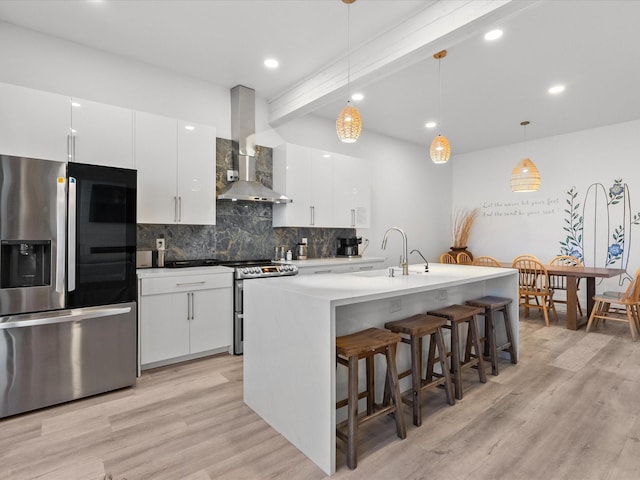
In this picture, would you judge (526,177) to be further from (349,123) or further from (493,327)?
(349,123)

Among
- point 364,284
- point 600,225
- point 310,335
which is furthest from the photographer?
point 600,225

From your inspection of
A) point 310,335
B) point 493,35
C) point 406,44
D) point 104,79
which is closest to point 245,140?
point 104,79

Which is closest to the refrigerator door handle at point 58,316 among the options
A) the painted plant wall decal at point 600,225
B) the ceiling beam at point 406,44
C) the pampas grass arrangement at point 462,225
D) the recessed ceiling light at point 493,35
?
the ceiling beam at point 406,44

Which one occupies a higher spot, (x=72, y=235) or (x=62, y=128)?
(x=62, y=128)

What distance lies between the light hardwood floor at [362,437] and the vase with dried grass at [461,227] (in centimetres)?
416

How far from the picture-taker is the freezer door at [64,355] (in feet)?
7.63

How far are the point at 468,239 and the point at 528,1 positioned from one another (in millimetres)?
5518

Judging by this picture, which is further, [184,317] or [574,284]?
[574,284]

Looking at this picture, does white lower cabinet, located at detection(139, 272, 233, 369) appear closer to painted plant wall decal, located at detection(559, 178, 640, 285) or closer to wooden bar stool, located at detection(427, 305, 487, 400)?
wooden bar stool, located at detection(427, 305, 487, 400)

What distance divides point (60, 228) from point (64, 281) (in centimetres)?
39

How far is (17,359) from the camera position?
7.68 feet

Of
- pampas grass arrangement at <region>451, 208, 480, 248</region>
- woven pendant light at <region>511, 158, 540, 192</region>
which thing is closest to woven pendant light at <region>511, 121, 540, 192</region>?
woven pendant light at <region>511, 158, 540, 192</region>

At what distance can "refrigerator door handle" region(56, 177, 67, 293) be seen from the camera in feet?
8.14

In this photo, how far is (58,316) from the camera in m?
2.48
